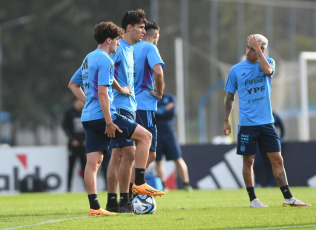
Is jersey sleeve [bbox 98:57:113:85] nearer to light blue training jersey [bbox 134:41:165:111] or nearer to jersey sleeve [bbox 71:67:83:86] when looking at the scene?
jersey sleeve [bbox 71:67:83:86]

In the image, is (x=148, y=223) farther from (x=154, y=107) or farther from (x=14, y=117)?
(x=14, y=117)

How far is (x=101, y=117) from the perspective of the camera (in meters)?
7.90

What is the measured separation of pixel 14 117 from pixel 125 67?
43.4m

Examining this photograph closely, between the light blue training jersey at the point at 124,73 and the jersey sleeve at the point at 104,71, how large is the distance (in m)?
0.64

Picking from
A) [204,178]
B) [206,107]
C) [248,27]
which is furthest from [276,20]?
[204,178]

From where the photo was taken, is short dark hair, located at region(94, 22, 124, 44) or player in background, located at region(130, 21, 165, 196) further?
player in background, located at region(130, 21, 165, 196)

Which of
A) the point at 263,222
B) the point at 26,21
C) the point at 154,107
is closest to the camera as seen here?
the point at 263,222

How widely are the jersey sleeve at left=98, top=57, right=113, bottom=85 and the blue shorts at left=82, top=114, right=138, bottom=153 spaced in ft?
1.52

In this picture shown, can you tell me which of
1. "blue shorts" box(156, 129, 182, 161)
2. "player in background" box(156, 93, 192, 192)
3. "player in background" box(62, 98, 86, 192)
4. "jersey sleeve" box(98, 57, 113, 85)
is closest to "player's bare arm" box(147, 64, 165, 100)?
"jersey sleeve" box(98, 57, 113, 85)

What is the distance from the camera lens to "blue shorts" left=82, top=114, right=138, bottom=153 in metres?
7.94

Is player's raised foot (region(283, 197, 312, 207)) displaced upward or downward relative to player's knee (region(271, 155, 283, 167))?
downward

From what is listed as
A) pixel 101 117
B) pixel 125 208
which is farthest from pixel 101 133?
pixel 125 208

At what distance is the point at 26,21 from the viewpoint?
166 feet

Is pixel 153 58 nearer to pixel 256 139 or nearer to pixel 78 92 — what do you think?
pixel 78 92
